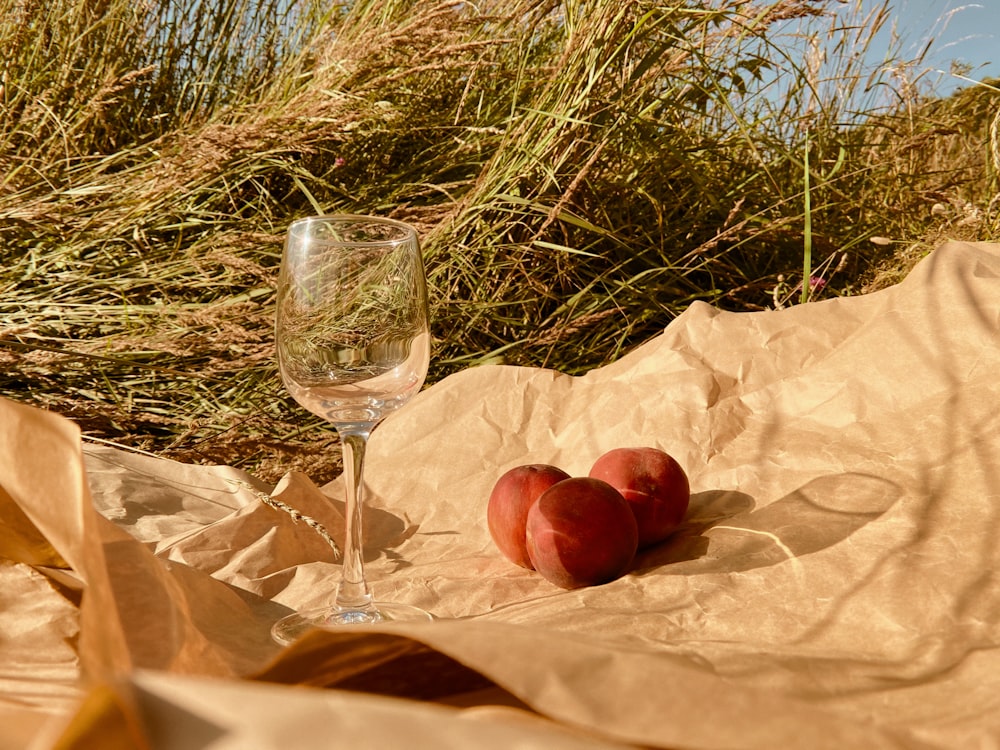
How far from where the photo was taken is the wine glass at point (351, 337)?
32.1 inches

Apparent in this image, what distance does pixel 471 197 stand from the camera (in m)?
1.55

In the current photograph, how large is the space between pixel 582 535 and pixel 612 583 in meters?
0.05

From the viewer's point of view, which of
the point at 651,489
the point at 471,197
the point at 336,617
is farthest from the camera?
the point at 471,197

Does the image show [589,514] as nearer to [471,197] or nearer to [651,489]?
[651,489]

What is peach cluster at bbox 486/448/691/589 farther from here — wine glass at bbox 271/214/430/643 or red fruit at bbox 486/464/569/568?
wine glass at bbox 271/214/430/643

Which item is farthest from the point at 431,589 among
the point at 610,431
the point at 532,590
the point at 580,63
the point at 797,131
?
the point at 797,131

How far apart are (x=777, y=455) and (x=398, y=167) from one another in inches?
44.4

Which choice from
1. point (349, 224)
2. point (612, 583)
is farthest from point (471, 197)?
point (612, 583)

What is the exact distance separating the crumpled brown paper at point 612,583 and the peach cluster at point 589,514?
3cm

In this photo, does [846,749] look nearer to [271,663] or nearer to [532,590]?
[271,663]

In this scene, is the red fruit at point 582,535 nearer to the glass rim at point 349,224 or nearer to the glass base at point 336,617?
the glass base at point 336,617

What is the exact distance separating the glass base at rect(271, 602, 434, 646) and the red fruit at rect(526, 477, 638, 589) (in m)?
0.12

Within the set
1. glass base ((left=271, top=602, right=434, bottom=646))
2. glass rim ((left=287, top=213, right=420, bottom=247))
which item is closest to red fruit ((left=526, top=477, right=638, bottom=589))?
glass base ((left=271, top=602, right=434, bottom=646))

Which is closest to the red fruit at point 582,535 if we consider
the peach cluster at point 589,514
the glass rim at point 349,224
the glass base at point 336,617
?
the peach cluster at point 589,514
